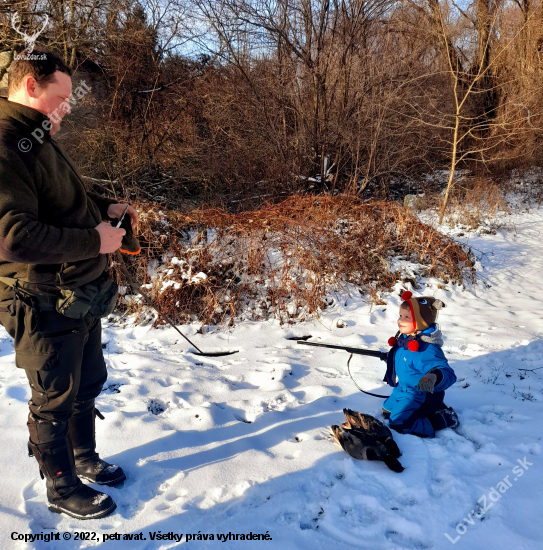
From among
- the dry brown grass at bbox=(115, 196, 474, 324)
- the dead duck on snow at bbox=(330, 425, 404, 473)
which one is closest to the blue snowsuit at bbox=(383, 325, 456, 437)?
the dead duck on snow at bbox=(330, 425, 404, 473)

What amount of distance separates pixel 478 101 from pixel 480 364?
39.8ft

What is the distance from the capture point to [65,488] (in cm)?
199

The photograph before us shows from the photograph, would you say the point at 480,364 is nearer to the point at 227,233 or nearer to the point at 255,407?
the point at 255,407

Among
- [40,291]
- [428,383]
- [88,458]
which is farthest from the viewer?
[428,383]

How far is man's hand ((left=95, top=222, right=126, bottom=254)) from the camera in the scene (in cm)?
185

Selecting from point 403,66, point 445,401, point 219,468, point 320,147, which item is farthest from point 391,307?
point 403,66

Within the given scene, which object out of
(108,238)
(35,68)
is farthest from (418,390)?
(35,68)

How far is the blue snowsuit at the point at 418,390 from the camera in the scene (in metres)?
2.77

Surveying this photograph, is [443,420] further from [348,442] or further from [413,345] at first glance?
[348,442]

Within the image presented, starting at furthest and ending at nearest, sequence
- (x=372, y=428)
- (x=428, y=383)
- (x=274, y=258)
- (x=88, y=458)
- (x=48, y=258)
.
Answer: (x=274, y=258), (x=428, y=383), (x=372, y=428), (x=88, y=458), (x=48, y=258)

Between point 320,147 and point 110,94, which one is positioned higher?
point 110,94

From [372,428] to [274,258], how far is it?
137 inches

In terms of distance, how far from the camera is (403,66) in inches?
393

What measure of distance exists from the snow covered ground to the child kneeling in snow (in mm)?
131
